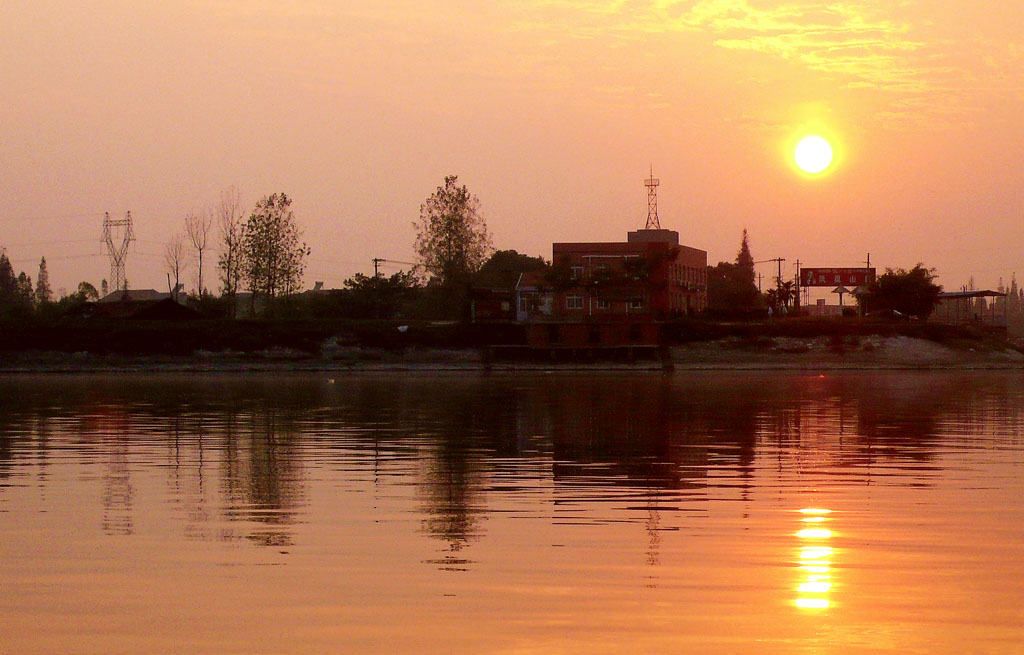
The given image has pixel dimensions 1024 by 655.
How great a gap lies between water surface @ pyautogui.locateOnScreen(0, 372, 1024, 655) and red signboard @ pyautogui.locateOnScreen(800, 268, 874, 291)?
13921 cm

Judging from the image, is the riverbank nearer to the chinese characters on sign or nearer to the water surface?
the chinese characters on sign

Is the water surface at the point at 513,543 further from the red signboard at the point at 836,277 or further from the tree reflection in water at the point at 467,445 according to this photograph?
the red signboard at the point at 836,277

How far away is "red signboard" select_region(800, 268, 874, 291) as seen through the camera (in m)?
168

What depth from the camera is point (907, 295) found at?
149 m

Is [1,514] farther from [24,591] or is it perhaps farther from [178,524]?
[24,591]

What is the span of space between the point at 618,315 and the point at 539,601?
12999 centimetres

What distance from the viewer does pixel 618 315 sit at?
462 feet

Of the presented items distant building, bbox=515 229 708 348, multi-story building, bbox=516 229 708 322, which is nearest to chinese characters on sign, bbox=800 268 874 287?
distant building, bbox=515 229 708 348

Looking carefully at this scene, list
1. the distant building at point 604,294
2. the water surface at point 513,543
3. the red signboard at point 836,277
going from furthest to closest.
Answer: the red signboard at point 836,277
the distant building at point 604,294
the water surface at point 513,543

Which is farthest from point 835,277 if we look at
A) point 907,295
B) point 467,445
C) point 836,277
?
point 467,445

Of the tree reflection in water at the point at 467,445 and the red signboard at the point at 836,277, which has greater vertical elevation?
the red signboard at the point at 836,277

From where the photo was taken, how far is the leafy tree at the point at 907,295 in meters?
149

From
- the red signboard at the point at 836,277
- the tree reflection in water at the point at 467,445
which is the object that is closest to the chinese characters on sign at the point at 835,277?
the red signboard at the point at 836,277

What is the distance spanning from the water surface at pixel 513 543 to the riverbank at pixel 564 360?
8659 cm
